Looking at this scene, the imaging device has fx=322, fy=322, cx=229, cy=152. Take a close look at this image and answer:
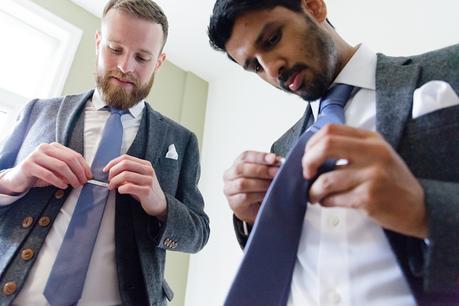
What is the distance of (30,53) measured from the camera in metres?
1.65

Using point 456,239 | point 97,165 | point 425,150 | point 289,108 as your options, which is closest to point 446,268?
point 456,239

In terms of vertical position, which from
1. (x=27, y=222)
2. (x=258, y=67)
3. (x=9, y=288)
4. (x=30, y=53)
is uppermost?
(x=30, y=53)

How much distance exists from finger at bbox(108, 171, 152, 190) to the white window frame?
117cm

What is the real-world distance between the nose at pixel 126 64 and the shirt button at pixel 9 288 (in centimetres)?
51

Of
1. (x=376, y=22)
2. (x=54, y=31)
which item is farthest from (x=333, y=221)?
(x=54, y=31)

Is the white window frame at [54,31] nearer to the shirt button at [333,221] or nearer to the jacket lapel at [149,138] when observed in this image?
the jacket lapel at [149,138]

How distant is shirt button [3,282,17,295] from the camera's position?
1.76ft

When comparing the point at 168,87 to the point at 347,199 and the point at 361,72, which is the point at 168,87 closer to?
the point at 361,72

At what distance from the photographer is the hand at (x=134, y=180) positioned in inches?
23.9

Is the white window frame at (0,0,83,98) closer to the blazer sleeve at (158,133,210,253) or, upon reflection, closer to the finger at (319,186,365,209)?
the blazer sleeve at (158,133,210,253)

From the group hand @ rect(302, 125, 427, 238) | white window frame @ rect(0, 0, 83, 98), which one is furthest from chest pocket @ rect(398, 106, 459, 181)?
white window frame @ rect(0, 0, 83, 98)

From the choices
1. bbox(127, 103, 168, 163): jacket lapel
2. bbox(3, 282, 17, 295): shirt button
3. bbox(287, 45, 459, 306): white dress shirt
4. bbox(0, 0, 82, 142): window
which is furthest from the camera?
bbox(0, 0, 82, 142): window

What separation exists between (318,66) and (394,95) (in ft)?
0.62

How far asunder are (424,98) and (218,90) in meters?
1.88
